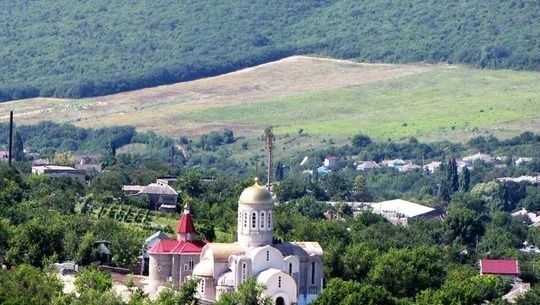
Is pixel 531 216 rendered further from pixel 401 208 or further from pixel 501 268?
pixel 501 268

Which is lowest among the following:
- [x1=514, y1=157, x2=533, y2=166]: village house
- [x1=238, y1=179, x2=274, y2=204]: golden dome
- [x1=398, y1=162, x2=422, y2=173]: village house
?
[x1=398, y1=162, x2=422, y2=173]: village house

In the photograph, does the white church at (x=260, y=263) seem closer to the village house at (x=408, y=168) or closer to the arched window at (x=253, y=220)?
the arched window at (x=253, y=220)

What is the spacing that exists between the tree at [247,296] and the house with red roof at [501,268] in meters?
23.6

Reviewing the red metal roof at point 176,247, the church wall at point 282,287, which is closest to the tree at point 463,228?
the red metal roof at point 176,247

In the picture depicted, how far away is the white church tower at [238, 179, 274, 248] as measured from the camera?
280ft

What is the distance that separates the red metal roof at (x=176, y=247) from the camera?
290 ft

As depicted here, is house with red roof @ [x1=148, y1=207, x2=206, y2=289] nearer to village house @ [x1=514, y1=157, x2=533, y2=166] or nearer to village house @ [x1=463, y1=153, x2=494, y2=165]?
village house @ [x1=514, y1=157, x2=533, y2=166]

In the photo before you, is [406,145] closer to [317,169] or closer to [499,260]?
[317,169]

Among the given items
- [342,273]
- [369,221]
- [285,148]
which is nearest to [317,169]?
[285,148]

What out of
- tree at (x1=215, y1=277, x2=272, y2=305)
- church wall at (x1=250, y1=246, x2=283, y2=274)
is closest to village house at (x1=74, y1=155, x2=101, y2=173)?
church wall at (x1=250, y1=246, x2=283, y2=274)

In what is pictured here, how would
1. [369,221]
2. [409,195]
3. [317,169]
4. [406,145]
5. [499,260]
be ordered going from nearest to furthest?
[499,260] < [369,221] < [409,195] < [317,169] < [406,145]

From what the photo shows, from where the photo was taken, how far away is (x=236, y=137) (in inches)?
7598

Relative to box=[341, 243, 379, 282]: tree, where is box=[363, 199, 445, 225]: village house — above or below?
below

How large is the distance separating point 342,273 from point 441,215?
4224 cm
